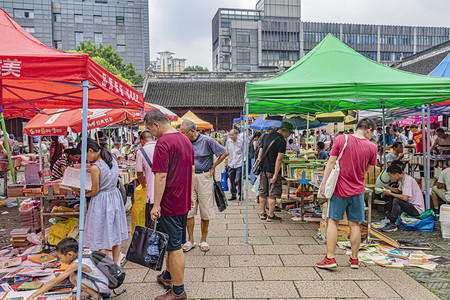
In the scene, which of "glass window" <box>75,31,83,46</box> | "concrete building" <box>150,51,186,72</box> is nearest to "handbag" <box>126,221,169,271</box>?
"glass window" <box>75,31,83,46</box>

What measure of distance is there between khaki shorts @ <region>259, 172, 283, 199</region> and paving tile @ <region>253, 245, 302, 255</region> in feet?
4.13

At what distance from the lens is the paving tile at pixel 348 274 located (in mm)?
3727

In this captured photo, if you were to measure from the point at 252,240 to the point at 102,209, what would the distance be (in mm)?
2383

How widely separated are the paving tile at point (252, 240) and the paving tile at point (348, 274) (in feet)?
3.77

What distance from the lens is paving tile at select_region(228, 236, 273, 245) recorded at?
16.3 feet

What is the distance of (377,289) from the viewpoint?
345 cm

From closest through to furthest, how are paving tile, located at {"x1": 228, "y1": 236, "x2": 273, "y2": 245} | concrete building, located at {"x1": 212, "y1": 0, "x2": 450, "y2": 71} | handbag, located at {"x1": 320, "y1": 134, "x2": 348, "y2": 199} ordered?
handbag, located at {"x1": 320, "y1": 134, "x2": 348, "y2": 199} < paving tile, located at {"x1": 228, "y1": 236, "x2": 273, "y2": 245} < concrete building, located at {"x1": 212, "y1": 0, "x2": 450, "y2": 71}

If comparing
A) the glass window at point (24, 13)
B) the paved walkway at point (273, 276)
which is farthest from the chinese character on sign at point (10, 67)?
the glass window at point (24, 13)

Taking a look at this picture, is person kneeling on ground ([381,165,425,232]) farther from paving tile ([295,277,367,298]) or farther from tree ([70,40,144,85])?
tree ([70,40,144,85])

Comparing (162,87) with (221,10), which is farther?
(221,10)

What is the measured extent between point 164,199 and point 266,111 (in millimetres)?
4734

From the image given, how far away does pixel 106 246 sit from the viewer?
369 cm

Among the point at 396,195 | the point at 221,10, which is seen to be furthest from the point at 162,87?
the point at 221,10

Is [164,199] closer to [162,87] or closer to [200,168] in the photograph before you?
[200,168]
